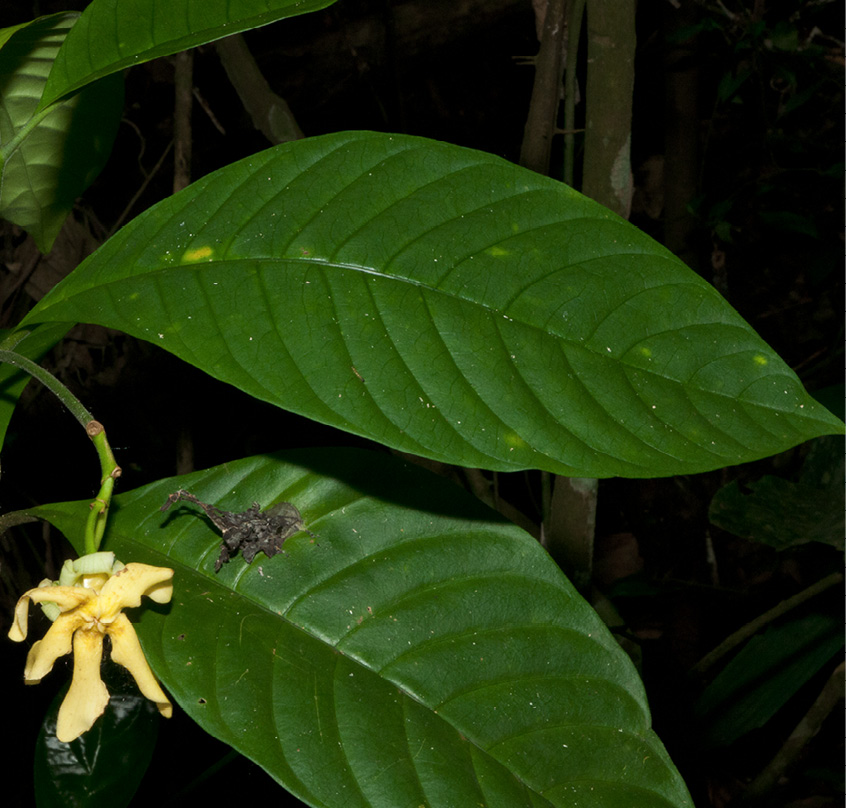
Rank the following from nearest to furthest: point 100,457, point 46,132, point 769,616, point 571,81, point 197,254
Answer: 1. point 100,457
2. point 197,254
3. point 46,132
4. point 571,81
5. point 769,616

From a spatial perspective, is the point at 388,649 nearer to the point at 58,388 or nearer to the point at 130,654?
the point at 130,654

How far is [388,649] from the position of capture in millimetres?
553

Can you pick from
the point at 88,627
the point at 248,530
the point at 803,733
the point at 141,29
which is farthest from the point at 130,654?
the point at 803,733

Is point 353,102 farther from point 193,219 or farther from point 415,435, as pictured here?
point 415,435

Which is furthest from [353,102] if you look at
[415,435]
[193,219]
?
[415,435]

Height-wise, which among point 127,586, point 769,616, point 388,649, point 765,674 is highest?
point 127,586

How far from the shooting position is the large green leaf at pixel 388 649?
50 cm

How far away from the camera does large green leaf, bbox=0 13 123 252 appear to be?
83 centimetres

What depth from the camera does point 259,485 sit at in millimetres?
635

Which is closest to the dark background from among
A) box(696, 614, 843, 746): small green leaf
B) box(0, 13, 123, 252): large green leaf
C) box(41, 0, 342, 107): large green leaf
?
box(696, 614, 843, 746): small green leaf

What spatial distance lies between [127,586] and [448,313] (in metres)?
0.25

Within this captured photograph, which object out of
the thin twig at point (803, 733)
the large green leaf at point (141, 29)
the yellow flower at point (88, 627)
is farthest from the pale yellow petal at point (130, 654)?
the thin twig at point (803, 733)

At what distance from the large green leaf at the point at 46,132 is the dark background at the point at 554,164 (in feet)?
2.06

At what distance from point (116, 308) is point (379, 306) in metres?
0.18
